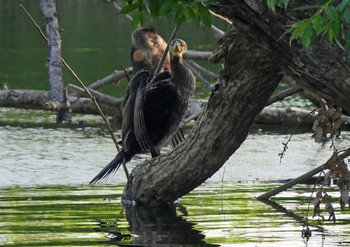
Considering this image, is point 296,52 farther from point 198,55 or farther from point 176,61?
point 198,55

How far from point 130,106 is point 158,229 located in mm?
1755

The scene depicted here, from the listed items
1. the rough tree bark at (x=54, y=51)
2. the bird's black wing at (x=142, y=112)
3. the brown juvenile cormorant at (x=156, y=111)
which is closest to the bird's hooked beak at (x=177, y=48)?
the brown juvenile cormorant at (x=156, y=111)

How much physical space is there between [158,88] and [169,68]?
1.68 ft

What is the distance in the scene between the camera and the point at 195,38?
72.2ft

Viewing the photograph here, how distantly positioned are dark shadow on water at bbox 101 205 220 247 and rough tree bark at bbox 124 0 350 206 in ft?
0.61

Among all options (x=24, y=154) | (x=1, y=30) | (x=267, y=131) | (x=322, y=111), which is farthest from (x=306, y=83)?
(x=1, y=30)

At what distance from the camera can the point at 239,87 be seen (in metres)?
6.99

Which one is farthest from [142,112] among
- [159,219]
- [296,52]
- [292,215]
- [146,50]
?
[296,52]

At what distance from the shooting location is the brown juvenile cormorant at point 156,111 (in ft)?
28.8

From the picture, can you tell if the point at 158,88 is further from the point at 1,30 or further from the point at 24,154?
the point at 1,30

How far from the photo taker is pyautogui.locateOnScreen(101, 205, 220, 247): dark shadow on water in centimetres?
664

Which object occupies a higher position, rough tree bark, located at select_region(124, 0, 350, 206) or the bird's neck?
the bird's neck

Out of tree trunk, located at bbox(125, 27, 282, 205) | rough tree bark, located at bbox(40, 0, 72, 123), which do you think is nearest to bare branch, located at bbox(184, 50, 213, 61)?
tree trunk, located at bbox(125, 27, 282, 205)

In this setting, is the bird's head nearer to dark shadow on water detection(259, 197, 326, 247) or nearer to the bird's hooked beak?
the bird's hooked beak
